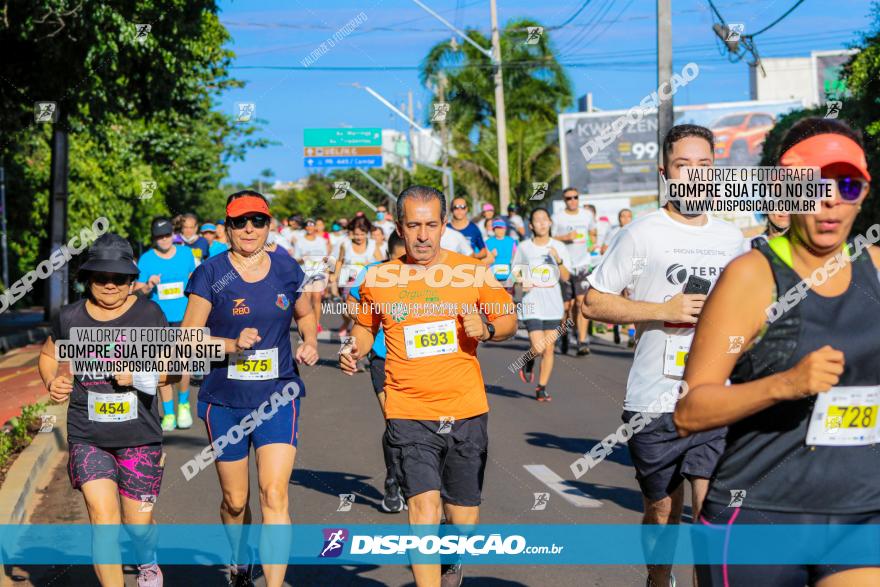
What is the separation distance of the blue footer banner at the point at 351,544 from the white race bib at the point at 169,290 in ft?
14.1

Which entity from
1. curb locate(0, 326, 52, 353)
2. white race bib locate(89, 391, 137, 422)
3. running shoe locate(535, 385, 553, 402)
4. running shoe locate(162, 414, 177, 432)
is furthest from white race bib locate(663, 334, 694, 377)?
curb locate(0, 326, 52, 353)

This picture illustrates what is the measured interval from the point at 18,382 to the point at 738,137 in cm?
3531

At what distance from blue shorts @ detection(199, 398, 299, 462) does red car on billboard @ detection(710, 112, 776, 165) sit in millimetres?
41092

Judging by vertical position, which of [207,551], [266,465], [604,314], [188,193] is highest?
[188,193]

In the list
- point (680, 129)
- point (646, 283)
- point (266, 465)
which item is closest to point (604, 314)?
point (646, 283)

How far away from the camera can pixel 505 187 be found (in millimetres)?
30578

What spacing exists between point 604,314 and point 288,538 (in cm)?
201

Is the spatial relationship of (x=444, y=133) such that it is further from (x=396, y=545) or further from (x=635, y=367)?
(x=635, y=367)

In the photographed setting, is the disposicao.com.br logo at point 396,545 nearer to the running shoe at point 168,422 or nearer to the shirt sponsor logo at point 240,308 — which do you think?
the shirt sponsor logo at point 240,308

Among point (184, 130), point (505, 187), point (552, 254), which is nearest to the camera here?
point (552, 254)

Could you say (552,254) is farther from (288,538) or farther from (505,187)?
(505,187)

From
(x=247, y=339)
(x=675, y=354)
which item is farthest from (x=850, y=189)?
(x=247, y=339)

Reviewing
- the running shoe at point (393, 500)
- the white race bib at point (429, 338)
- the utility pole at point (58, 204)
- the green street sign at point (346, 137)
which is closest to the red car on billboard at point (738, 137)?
the green street sign at point (346, 137)

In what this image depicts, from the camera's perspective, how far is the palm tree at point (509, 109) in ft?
144
